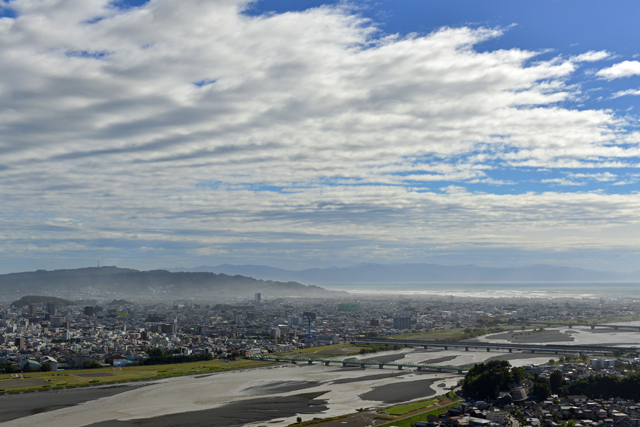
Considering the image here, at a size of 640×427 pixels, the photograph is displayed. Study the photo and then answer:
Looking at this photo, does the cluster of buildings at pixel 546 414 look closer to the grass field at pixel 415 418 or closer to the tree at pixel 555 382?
the grass field at pixel 415 418

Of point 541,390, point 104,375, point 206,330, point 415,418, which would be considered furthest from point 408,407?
point 206,330

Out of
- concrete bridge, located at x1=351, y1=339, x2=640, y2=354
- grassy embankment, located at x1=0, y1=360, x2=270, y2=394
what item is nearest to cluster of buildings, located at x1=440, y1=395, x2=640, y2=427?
grassy embankment, located at x1=0, y1=360, x2=270, y2=394

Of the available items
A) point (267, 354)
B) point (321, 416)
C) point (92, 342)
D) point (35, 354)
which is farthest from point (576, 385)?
point (92, 342)

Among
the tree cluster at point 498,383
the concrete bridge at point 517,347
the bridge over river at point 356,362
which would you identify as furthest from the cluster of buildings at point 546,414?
the concrete bridge at point 517,347

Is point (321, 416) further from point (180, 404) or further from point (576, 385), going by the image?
point (576, 385)

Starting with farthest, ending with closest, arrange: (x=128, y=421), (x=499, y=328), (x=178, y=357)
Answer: (x=499, y=328) → (x=178, y=357) → (x=128, y=421)

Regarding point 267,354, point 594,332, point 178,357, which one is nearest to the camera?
point 178,357

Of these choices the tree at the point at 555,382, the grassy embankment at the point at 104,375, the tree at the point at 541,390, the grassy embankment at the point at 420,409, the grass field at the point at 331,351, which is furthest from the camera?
the grass field at the point at 331,351

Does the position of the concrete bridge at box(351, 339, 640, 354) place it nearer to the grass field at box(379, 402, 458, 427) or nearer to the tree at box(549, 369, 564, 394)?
the tree at box(549, 369, 564, 394)
